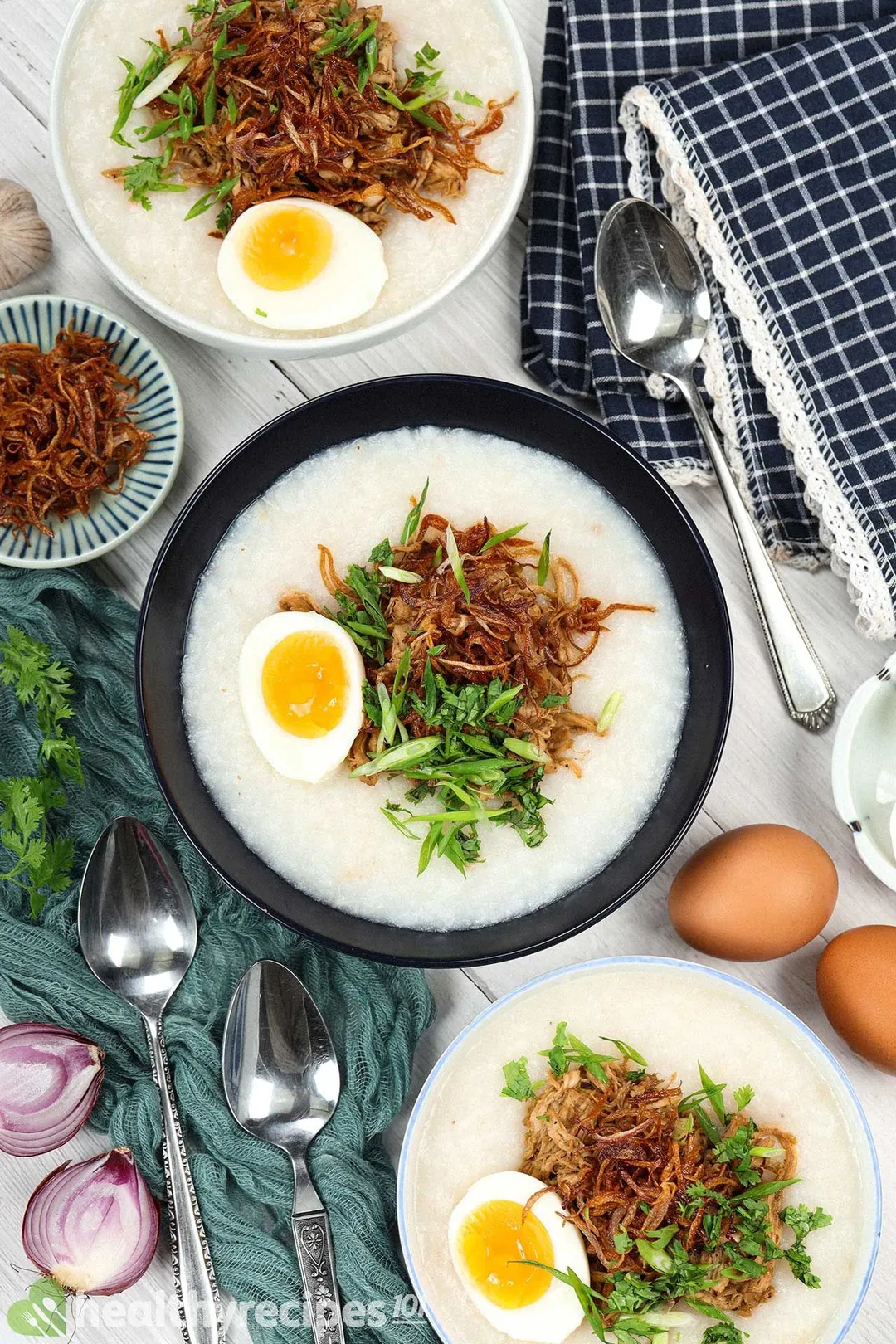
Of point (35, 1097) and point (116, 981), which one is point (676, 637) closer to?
point (116, 981)

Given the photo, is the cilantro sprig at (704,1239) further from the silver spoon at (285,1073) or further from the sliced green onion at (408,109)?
the sliced green onion at (408,109)

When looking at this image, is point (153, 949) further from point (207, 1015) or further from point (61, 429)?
point (61, 429)

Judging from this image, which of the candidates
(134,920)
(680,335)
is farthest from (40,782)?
(680,335)

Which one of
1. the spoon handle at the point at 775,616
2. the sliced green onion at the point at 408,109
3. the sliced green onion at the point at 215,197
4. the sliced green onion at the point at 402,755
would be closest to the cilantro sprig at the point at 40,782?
the sliced green onion at the point at 402,755

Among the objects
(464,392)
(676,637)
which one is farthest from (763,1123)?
(464,392)

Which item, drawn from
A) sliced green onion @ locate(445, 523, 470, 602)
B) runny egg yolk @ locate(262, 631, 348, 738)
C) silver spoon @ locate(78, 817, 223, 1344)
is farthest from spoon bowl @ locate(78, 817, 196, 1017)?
sliced green onion @ locate(445, 523, 470, 602)
